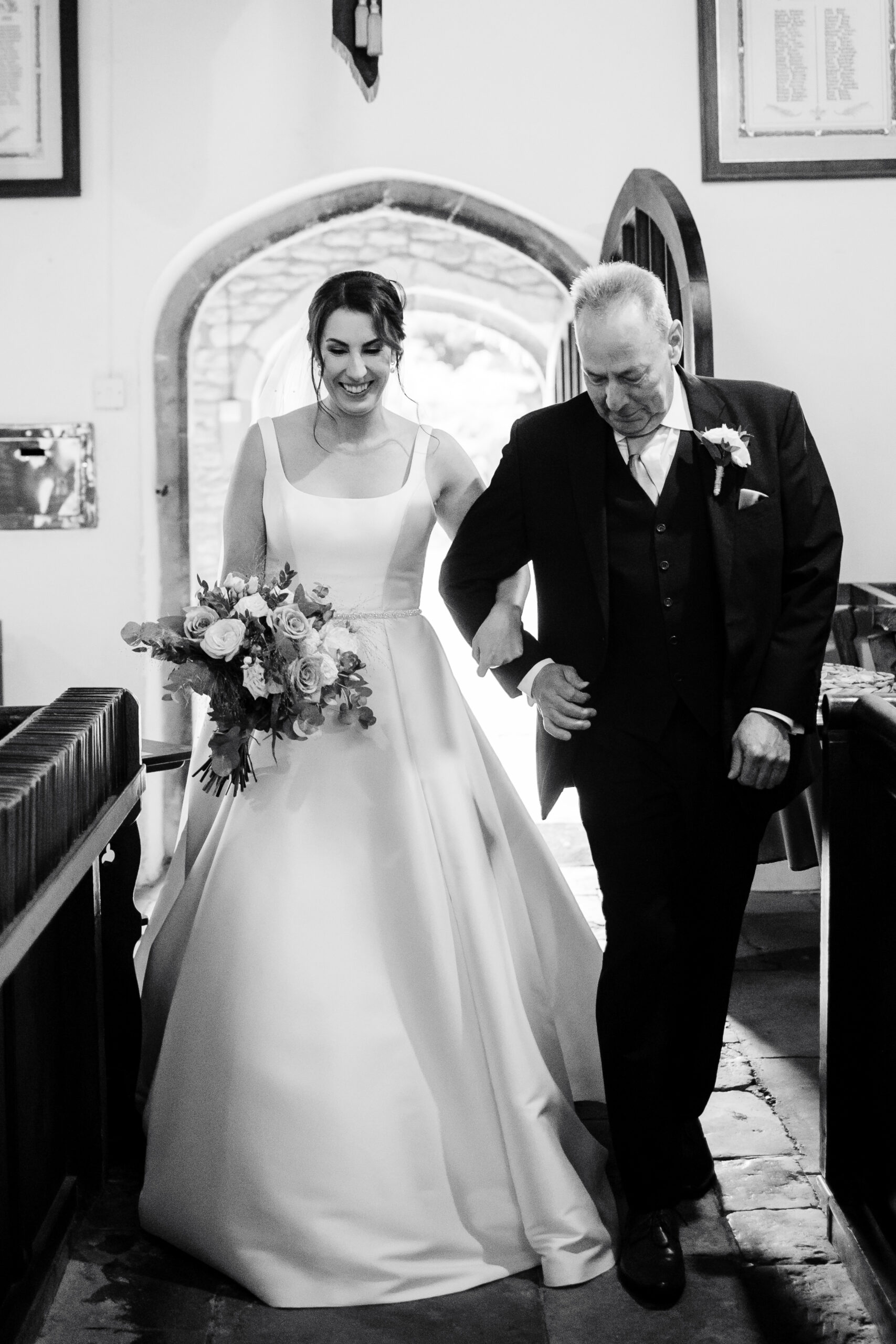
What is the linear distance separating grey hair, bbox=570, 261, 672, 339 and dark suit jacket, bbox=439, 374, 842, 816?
0.18m

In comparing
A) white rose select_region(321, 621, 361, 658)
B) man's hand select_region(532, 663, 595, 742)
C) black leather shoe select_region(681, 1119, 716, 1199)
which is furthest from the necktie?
black leather shoe select_region(681, 1119, 716, 1199)

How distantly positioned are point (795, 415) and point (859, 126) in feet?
9.92

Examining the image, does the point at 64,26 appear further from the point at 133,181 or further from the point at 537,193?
the point at 537,193

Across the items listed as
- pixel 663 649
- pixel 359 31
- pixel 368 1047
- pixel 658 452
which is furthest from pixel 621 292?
pixel 359 31

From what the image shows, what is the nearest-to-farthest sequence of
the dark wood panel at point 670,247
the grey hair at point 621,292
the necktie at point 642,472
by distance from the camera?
the grey hair at point 621,292
the necktie at point 642,472
the dark wood panel at point 670,247

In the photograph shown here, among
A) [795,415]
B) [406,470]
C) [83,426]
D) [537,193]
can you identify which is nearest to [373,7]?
[537,193]

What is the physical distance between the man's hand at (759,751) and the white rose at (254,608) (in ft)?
2.86

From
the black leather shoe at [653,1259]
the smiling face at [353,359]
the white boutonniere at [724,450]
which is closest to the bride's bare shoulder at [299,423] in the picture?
the smiling face at [353,359]

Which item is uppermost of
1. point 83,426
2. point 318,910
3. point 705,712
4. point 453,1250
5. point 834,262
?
point 834,262

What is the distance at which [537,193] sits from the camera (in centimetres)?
511

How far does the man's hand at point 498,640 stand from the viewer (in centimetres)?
261

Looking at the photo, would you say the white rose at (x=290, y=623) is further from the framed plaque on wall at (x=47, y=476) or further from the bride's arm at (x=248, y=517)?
the framed plaque on wall at (x=47, y=476)

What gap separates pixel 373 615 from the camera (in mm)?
2971

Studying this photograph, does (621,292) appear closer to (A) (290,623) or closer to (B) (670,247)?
(A) (290,623)
